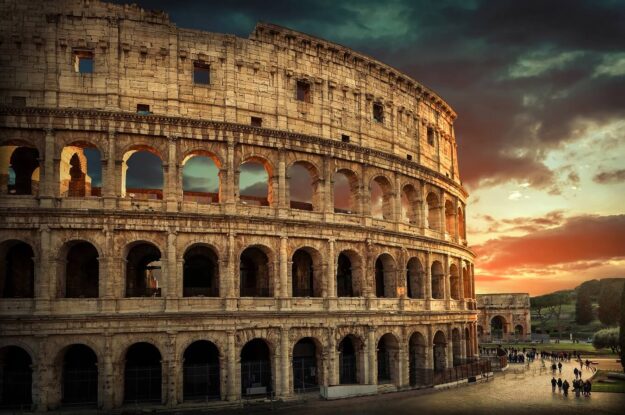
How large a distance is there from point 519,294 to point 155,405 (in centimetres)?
6074

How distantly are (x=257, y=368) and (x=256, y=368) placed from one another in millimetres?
58

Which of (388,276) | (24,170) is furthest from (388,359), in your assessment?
(24,170)

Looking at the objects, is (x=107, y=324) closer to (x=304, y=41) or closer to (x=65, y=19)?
(x=65, y=19)

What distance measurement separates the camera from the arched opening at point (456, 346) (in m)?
39.0

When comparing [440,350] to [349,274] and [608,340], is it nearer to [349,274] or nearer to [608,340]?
[349,274]

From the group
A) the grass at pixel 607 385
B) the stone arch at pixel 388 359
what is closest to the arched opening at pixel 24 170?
the stone arch at pixel 388 359

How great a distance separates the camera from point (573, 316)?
111938 mm

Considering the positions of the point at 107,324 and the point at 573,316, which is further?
the point at 573,316

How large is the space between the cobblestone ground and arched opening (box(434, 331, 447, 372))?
8.00 ft

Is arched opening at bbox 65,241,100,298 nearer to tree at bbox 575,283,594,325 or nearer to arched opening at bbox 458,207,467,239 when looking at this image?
arched opening at bbox 458,207,467,239

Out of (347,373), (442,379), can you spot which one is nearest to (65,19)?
(347,373)

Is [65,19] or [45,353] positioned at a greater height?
[65,19]

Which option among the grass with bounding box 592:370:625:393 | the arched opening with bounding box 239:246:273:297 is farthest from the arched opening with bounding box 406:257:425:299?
the grass with bounding box 592:370:625:393

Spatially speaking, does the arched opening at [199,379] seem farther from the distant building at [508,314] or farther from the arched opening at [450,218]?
the distant building at [508,314]
